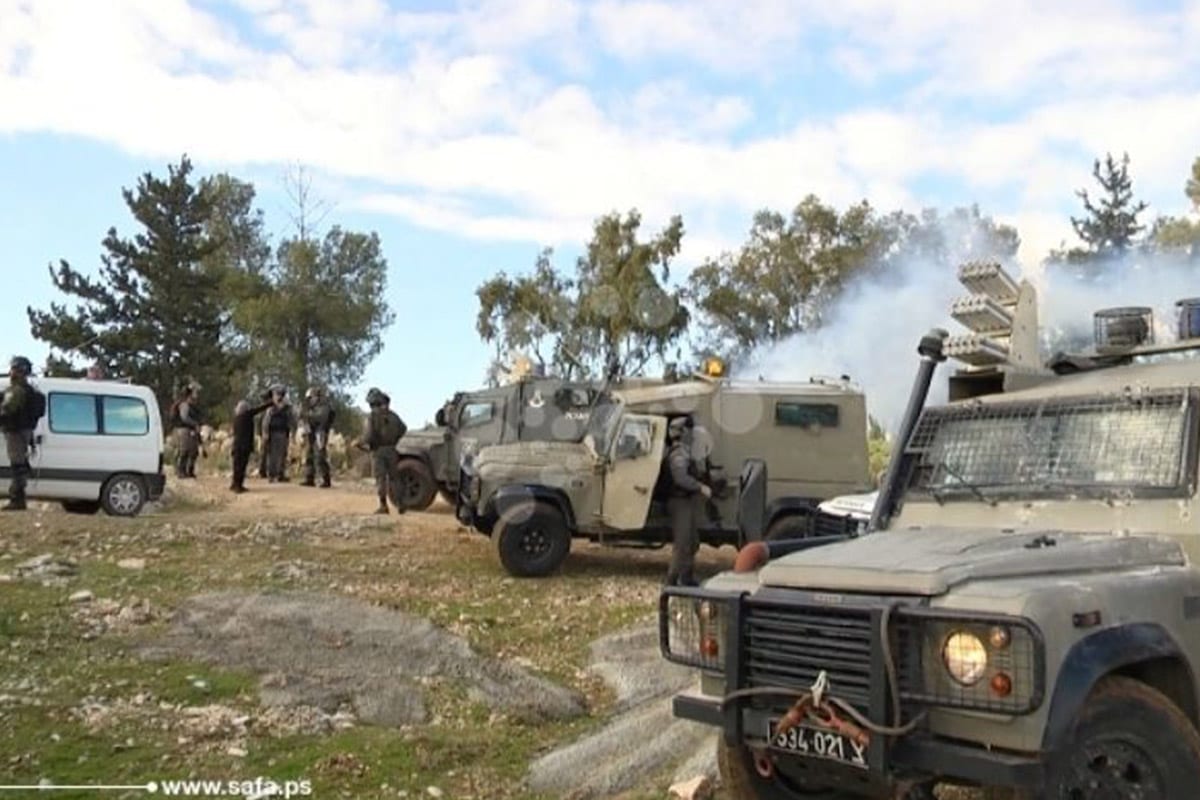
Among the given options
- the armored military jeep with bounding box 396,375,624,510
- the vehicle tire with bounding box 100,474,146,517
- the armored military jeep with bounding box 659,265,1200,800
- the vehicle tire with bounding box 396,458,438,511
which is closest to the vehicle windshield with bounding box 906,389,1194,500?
the armored military jeep with bounding box 659,265,1200,800

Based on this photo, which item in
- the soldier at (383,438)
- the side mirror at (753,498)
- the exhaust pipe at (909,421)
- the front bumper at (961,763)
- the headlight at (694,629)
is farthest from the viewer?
the soldier at (383,438)

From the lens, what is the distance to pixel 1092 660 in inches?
162

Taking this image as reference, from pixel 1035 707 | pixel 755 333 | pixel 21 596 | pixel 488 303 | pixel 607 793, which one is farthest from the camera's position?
pixel 488 303

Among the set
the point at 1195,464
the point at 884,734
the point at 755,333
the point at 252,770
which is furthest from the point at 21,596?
the point at 755,333

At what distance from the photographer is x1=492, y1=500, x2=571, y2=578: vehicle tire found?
1209 centimetres

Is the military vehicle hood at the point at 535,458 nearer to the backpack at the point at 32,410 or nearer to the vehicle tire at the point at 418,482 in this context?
the vehicle tire at the point at 418,482

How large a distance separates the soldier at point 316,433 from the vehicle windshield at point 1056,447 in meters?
14.8

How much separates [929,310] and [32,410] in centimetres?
1363

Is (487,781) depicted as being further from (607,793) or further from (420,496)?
(420,496)

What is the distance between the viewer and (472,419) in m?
17.0

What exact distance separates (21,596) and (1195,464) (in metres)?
8.39

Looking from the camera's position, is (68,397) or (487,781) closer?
(487,781)

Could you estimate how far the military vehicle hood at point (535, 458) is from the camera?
12477 millimetres

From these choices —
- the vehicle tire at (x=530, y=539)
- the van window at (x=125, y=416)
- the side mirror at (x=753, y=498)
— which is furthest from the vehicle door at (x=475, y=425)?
the side mirror at (x=753, y=498)
